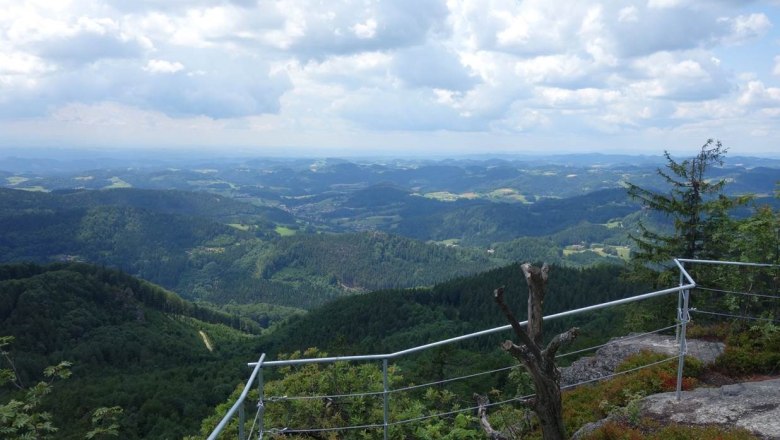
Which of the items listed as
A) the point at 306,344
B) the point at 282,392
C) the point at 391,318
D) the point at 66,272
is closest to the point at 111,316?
the point at 66,272

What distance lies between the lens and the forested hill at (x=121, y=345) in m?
65.4

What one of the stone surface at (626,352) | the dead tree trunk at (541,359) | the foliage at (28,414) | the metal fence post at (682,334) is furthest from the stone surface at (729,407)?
the foliage at (28,414)

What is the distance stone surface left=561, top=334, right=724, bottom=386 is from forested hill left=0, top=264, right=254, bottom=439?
46162 mm

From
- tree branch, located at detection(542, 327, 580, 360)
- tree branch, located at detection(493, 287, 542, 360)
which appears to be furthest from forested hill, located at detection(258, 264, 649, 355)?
tree branch, located at detection(493, 287, 542, 360)

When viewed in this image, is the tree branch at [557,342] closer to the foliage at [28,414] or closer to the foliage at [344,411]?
the foliage at [344,411]

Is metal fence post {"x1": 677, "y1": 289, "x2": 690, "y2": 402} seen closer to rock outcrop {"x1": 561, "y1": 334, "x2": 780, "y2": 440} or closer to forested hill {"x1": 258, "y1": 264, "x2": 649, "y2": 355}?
rock outcrop {"x1": 561, "y1": 334, "x2": 780, "y2": 440}

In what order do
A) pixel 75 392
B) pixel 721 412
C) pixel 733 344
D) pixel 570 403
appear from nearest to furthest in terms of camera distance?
pixel 721 412 < pixel 570 403 < pixel 733 344 < pixel 75 392

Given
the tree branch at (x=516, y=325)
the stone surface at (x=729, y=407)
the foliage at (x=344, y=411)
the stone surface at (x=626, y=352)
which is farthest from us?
the stone surface at (x=626, y=352)

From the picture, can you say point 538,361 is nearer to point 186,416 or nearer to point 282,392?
point 282,392

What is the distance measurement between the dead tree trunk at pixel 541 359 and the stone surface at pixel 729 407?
108 inches

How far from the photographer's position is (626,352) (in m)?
11.9

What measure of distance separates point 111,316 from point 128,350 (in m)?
23.2

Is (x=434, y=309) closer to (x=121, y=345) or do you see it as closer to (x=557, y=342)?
(x=121, y=345)

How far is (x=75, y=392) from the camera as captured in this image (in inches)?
2726
